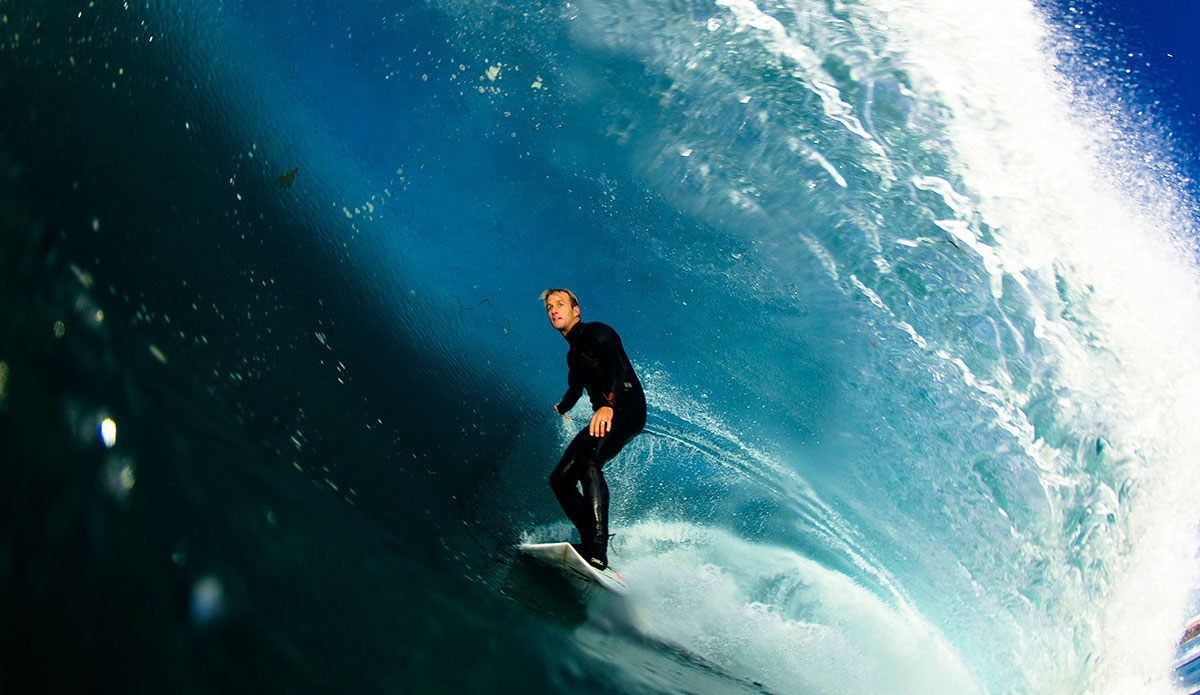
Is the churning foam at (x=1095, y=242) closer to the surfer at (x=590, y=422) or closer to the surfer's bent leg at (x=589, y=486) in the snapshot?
the surfer at (x=590, y=422)

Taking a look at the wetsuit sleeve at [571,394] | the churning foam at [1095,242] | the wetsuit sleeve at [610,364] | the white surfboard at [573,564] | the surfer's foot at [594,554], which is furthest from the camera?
the churning foam at [1095,242]

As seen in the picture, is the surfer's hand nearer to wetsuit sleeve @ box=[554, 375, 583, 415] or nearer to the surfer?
the surfer

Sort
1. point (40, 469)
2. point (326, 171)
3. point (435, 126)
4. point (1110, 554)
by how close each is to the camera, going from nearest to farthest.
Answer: point (40, 469) → point (1110, 554) → point (326, 171) → point (435, 126)

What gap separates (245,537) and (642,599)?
Answer: 194 cm

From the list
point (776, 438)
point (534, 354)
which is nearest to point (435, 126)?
point (534, 354)

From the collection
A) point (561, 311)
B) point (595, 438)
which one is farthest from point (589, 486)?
point (561, 311)

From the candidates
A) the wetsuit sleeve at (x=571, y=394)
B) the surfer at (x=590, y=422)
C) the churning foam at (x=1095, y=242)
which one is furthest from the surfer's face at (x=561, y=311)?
the churning foam at (x=1095, y=242)

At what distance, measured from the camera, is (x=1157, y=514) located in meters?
3.21

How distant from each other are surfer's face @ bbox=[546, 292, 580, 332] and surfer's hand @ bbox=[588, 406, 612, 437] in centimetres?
46

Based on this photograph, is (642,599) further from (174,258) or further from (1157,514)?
(1157,514)

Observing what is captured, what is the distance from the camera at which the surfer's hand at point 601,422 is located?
239 cm

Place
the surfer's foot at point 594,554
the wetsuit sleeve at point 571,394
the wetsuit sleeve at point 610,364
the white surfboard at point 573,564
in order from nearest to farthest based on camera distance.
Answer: the white surfboard at point 573,564 < the surfer's foot at point 594,554 < the wetsuit sleeve at point 610,364 < the wetsuit sleeve at point 571,394

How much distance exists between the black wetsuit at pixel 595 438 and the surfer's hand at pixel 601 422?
0.11m

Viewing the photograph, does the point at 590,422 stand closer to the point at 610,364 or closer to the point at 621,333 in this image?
the point at 610,364
